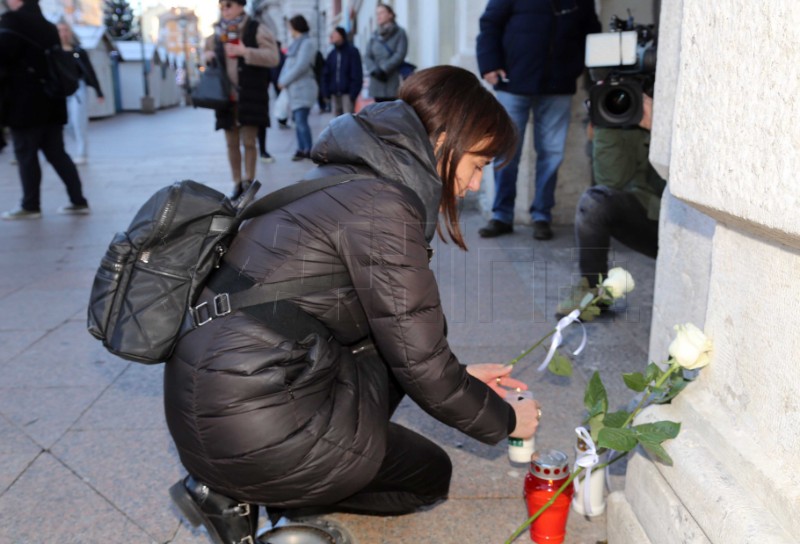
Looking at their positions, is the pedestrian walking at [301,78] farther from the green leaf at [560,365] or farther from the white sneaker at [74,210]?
the green leaf at [560,365]

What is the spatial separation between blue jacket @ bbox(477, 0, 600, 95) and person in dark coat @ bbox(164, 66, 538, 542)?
12.2 feet

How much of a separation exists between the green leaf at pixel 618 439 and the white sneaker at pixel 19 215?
664 cm

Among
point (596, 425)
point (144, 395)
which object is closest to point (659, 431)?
point (596, 425)

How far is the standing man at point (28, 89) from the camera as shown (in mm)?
6562

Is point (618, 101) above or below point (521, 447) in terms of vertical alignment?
above

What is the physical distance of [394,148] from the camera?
1966 millimetres

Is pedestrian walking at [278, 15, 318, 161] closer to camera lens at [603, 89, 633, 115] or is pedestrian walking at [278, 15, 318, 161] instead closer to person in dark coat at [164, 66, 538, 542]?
camera lens at [603, 89, 633, 115]

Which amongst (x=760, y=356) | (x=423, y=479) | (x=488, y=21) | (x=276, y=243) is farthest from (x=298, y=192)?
(x=488, y=21)

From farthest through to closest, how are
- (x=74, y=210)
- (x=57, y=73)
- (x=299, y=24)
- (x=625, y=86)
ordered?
(x=299, y=24), (x=74, y=210), (x=57, y=73), (x=625, y=86)

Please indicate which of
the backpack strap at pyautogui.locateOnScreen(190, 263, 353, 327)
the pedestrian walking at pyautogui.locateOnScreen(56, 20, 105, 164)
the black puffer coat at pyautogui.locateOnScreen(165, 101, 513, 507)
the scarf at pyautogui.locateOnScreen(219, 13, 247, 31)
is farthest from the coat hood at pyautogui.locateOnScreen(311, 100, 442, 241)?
the pedestrian walking at pyautogui.locateOnScreen(56, 20, 105, 164)

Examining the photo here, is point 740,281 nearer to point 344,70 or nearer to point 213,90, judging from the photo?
point 213,90

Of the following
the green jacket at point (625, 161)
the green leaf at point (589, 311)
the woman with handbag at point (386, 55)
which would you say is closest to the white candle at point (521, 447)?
the green leaf at point (589, 311)

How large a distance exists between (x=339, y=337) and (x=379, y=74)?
8090mm

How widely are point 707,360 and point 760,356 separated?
0.21m
